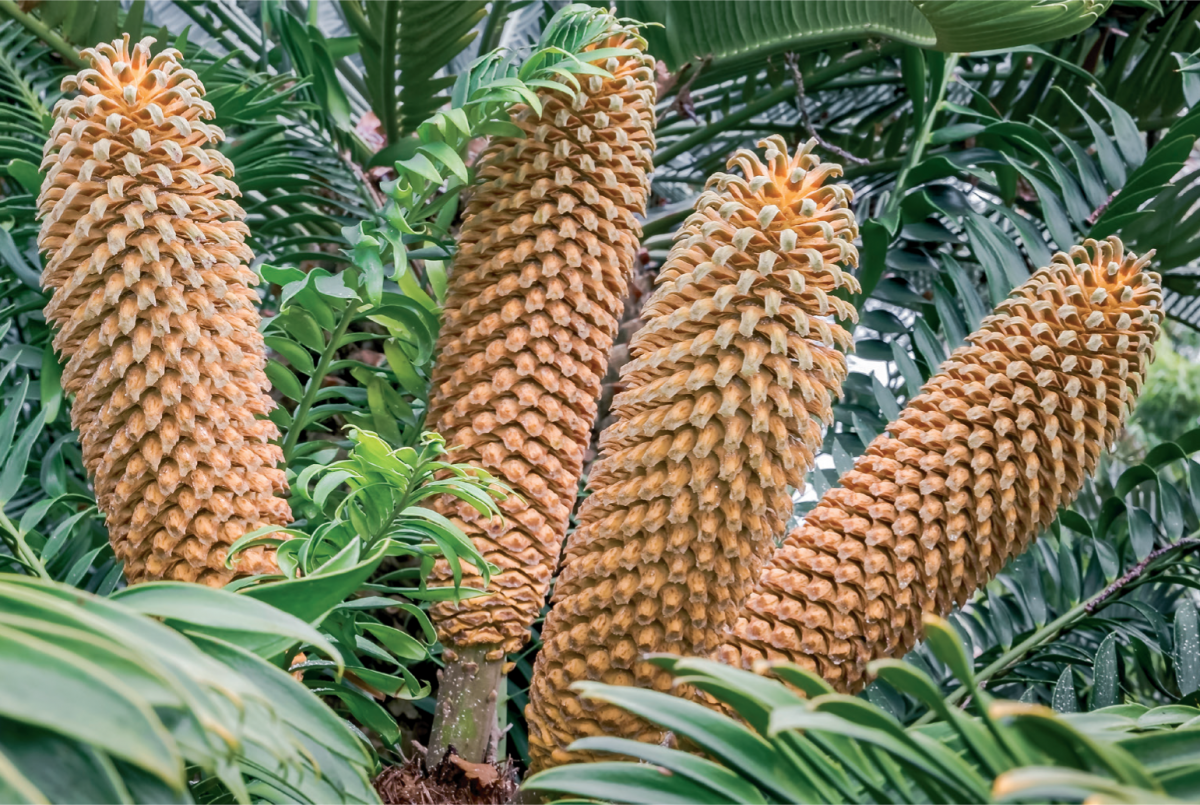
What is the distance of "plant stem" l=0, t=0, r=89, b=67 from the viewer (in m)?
0.86

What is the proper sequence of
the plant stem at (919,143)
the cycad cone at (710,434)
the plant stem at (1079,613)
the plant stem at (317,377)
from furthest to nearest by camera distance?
the plant stem at (919,143) → the plant stem at (1079,613) → the plant stem at (317,377) → the cycad cone at (710,434)

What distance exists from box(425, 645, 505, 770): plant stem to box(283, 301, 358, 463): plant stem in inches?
7.4

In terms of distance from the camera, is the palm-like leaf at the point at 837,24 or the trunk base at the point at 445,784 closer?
the trunk base at the point at 445,784

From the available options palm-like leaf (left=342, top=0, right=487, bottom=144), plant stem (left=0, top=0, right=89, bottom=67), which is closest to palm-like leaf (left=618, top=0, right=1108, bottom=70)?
palm-like leaf (left=342, top=0, right=487, bottom=144)

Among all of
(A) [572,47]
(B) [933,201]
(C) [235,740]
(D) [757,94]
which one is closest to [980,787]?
(C) [235,740]

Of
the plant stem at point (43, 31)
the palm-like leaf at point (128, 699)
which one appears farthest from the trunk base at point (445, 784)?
the plant stem at point (43, 31)

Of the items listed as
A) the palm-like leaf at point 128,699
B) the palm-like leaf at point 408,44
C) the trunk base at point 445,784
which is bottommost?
the trunk base at point 445,784

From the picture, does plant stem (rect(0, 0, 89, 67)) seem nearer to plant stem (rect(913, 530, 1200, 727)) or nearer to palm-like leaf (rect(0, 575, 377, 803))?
palm-like leaf (rect(0, 575, 377, 803))

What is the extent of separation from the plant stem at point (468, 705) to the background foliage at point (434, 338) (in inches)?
0.8

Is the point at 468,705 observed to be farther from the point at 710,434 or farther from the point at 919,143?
the point at 919,143

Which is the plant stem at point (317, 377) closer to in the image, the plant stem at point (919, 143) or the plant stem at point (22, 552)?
the plant stem at point (22, 552)

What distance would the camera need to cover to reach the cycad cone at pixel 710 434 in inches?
18.8

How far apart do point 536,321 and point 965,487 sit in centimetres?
27

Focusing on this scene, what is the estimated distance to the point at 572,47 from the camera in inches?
24.0
